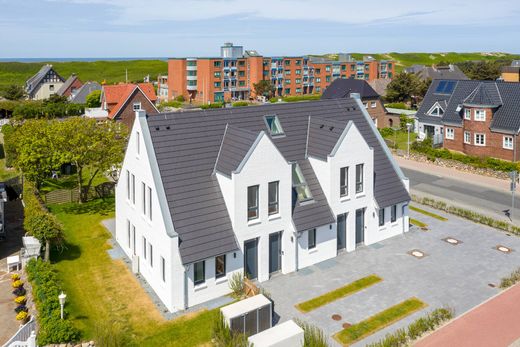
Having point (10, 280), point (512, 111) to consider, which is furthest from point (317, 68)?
point (10, 280)

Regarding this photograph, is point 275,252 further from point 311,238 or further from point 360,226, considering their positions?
point 360,226

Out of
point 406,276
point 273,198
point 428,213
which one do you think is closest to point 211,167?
point 273,198

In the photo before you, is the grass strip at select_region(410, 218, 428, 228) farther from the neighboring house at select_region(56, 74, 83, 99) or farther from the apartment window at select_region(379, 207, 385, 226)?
the neighboring house at select_region(56, 74, 83, 99)

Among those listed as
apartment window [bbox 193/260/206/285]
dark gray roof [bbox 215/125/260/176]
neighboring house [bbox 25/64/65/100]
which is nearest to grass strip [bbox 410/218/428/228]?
dark gray roof [bbox 215/125/260/176]

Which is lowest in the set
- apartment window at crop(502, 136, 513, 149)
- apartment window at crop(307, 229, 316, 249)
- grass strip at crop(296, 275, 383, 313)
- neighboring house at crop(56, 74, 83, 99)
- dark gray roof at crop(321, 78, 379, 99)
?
grass strip at crop(296, 275, 383, 313)

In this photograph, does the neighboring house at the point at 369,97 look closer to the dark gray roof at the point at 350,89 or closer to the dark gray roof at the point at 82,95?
the dark gray roof at the point at 350,89

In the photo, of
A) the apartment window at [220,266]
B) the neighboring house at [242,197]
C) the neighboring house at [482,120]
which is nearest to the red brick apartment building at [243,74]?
the neighboring house at [482,120]

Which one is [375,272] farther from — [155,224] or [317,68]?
[317,68]
